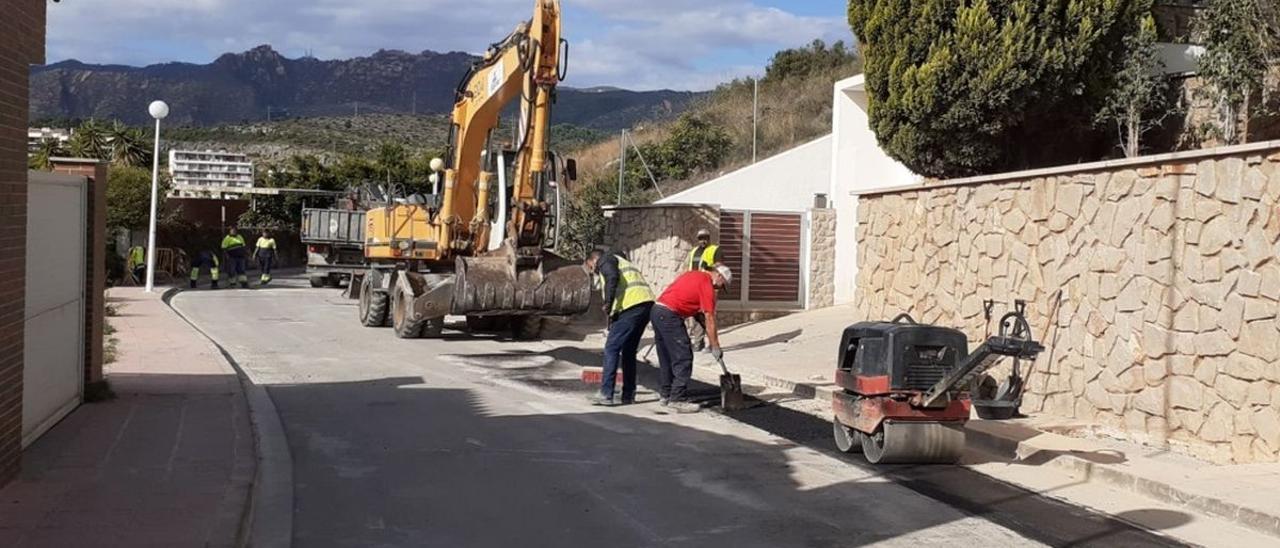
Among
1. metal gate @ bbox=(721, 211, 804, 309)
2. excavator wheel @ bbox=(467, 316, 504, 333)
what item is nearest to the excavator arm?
excavator wheel @ bbox=(467, 316, 504, 333)

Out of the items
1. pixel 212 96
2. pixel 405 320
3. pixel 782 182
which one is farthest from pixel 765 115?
pixel 212 96

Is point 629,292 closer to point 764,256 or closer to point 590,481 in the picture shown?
point 590,481

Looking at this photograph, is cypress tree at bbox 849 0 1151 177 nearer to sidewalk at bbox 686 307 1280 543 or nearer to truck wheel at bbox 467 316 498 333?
sidewalk at bbox 686 307 1280 543

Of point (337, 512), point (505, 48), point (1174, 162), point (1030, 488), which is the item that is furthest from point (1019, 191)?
point (505, 48)

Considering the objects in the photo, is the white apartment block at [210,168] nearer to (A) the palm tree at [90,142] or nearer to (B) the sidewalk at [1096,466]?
(A) the palm tree at [90,142]

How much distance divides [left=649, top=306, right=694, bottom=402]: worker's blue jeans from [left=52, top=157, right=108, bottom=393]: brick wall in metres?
5.11

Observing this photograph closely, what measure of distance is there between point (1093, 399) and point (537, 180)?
31.2ft

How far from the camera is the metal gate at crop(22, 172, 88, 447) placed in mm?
8922

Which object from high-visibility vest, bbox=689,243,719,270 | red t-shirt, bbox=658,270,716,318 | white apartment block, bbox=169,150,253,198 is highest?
white apartment block, bbox=169,150,253,198

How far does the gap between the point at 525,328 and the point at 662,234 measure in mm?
2708

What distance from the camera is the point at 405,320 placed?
19000 mm

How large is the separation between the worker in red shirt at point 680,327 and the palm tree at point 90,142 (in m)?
38.5

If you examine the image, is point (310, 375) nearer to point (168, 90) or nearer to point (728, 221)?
point (728, 221)

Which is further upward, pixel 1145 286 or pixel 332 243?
pixel 1145 286
